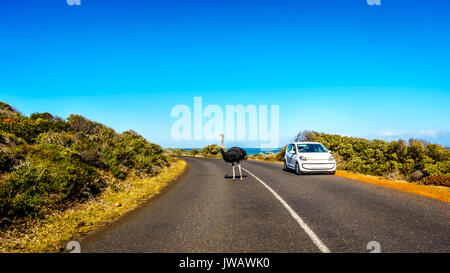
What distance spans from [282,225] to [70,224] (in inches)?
183

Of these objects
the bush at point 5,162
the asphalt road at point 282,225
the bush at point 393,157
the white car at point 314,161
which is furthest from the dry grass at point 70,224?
the bush at point 393,157

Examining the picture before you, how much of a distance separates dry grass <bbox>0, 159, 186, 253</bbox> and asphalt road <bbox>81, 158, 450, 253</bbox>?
463mm

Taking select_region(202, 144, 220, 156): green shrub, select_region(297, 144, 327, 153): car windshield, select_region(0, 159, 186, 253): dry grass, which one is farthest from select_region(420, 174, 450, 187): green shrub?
select_region(202, 144, 220, 156): green shrub

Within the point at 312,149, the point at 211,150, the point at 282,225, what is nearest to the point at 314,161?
the point at 312,149

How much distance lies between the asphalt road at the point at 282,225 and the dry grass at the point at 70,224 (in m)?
0.46

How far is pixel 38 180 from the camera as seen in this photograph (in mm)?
6352

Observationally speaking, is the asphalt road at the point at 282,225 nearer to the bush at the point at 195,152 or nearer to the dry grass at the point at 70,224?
the dry grass at the point at 70,224

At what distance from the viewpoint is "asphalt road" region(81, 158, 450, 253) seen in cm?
406

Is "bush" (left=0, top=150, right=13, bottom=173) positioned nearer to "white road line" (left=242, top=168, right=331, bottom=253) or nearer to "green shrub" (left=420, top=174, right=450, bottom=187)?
"white road line" (left=242, top=168, right=331, bottom=253)
